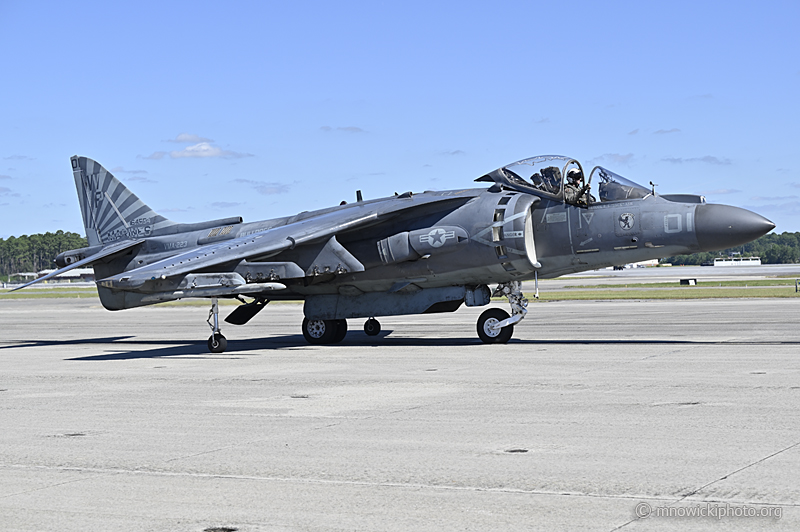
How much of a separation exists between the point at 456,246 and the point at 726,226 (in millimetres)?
5324

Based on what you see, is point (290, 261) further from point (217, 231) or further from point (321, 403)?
point (321, 403)

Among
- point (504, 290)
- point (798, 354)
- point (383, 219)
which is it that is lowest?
point (798, 354)

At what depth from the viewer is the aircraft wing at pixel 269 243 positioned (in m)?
17.9

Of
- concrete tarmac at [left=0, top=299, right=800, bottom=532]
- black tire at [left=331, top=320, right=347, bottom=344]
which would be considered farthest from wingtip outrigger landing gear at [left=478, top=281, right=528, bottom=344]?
black tire at [left=331, top=320, right=347, bottom=344]

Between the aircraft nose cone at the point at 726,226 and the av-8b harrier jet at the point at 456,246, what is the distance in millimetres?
20

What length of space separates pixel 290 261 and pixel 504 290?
4.82 meters

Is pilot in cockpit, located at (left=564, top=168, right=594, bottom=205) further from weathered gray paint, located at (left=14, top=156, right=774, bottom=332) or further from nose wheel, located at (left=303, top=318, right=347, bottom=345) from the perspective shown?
nose wheel, located at (left=303, top=318, right=347, bottom=345)

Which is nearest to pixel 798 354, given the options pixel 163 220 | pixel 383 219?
pixel 383 219

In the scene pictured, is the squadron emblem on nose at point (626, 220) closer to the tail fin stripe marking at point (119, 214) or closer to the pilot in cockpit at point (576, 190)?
the pilot in cockpit at point (576, 190)

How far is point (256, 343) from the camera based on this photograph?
21922mm

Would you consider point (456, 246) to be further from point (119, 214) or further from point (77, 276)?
point (77, 276)

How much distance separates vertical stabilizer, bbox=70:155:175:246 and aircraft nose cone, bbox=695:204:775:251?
13648 mm

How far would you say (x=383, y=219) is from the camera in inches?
732

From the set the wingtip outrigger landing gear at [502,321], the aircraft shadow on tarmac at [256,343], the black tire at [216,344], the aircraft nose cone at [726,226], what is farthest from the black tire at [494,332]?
the black tire at [216,344]
